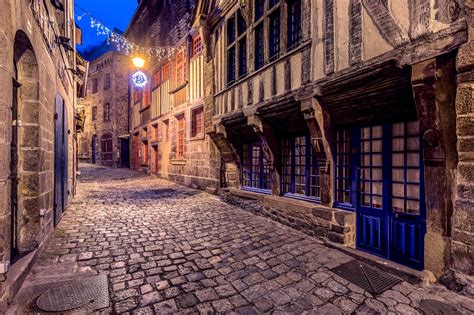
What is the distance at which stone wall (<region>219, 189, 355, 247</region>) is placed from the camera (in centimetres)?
387

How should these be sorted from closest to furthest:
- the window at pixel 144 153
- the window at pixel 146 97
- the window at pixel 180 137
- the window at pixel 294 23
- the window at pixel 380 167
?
the window at pixel 380 167 < the window at pixel 294 23 < the window at pixel 180 137 < the window at pixel 146 97 < the window at pixel 144 153

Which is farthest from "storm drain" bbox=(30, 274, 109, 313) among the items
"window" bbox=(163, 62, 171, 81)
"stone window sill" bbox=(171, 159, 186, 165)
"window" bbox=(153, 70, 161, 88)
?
"window" bbox=(153, 70, 161, 88)

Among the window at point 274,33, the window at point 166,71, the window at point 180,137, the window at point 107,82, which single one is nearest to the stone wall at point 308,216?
the window at point 274,33

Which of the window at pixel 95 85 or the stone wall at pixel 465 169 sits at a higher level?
the window at pixel 95 85

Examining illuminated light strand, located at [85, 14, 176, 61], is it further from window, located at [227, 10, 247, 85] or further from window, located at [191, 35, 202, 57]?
window, located at [227, 10, 247, 85]

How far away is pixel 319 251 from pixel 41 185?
424 cm

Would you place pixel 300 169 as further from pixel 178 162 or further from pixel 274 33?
pixel 178 162

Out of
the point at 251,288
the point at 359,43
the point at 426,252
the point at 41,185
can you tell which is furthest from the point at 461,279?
the point at 41,185

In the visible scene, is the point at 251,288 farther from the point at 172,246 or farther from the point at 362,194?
the point at 362,194

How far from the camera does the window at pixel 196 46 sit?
9219mm

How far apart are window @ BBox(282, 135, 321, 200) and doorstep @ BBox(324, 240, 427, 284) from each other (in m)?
1.24

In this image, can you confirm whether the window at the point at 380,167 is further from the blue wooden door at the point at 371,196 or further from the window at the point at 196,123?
the window at the point at 196,123

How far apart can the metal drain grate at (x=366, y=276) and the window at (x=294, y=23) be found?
411 cm

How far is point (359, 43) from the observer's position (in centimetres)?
341
